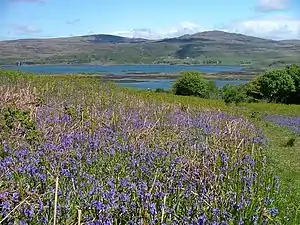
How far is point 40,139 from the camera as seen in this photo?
7.07 meters

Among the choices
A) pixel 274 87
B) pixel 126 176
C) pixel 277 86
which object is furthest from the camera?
pixel 274 87

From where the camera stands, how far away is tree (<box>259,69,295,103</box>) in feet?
160

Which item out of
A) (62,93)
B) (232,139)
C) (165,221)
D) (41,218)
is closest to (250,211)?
(165,221)

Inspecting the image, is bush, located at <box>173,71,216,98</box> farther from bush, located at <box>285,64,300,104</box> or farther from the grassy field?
the grassy field

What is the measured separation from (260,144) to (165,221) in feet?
21.1

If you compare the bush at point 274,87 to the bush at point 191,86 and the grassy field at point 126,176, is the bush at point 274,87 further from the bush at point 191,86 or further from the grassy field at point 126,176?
the grassy field at point 126,176

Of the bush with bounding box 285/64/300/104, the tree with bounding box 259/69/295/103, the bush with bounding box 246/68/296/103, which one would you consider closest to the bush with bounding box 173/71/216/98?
the bush with bounding box 246/68/296/103

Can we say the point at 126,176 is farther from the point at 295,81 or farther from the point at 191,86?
the point at 295,81

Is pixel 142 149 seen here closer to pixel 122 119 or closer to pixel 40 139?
pixel 40 139

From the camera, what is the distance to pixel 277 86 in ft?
164

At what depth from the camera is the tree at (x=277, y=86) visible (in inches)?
1924

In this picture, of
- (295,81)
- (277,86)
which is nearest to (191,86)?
(277,86)

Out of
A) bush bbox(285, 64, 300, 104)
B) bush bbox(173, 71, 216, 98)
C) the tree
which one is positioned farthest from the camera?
bush bbox(173, 71, 216, 98)

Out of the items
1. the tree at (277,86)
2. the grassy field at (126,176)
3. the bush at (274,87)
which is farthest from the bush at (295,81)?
the grassy field at (126,176)
